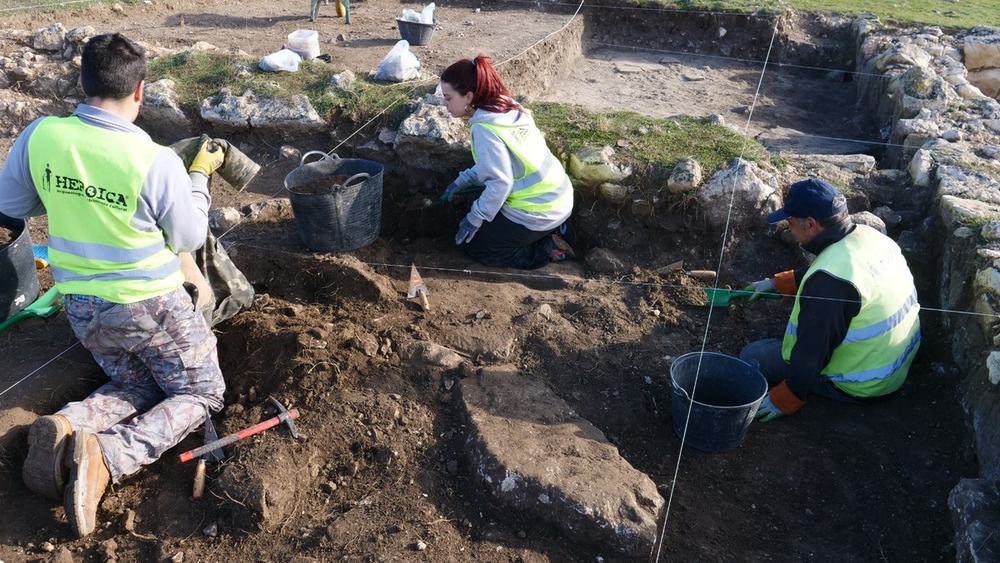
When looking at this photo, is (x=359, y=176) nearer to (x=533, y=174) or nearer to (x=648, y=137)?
(x=533, y=174)

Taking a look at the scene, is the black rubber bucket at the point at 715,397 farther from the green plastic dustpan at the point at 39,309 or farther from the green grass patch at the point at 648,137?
the green plastic dustpan at the point at 39,309

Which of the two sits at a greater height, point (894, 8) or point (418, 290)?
point (894, 8)

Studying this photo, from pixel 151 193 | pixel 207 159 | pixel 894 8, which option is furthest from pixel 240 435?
pixel 894 8

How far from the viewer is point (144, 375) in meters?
3.49

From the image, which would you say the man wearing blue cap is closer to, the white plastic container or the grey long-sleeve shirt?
the grey long-sleeve shirt

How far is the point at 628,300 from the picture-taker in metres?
4.57

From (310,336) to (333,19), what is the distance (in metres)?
5.85

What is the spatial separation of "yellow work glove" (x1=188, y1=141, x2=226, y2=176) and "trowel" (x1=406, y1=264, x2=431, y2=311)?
131 cm

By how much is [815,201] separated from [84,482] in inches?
138

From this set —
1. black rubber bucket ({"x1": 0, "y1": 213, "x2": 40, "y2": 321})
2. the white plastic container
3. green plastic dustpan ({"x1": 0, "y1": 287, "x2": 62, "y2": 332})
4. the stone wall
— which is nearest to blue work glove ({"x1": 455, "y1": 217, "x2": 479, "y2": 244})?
green plastic dustpan ({"x1": 0, "y1": 287, "x2": 62, "y2": 332})

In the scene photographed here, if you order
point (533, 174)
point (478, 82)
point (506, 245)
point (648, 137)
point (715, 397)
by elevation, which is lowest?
point (715, 397)

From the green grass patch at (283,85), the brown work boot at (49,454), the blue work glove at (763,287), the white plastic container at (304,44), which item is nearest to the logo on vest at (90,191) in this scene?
the brown work boot at (49,454)

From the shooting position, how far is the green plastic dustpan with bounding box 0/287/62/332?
13.1ft

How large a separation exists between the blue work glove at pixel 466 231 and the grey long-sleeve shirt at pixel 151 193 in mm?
1931
